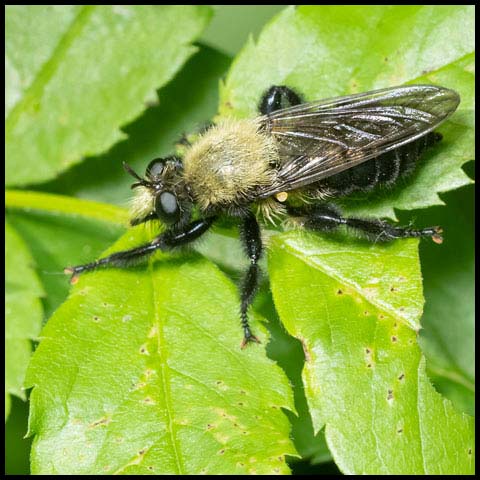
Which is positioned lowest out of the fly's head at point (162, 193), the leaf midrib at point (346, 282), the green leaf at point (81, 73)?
the leaf midrib at point (346, 282)

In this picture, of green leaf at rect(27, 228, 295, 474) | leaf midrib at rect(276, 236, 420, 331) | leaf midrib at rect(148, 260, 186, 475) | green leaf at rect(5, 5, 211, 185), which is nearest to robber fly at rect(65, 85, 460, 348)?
leaf midrib at rect(276, 236, 420, 331)

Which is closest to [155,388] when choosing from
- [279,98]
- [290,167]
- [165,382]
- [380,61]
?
[165,382]

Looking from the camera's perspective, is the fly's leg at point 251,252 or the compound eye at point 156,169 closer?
the fly's leg at point 251,252

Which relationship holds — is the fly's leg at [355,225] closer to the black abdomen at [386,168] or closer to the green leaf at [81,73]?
the black abdomen at [386,168]

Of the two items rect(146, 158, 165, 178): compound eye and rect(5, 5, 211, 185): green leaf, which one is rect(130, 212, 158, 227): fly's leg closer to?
rect(146, 158, 165, 178): compound eye

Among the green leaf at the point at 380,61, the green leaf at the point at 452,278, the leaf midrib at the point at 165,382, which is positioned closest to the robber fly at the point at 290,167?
the green leaf at the point at 380,61

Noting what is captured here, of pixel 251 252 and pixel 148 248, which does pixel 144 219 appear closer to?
pixel 148 248

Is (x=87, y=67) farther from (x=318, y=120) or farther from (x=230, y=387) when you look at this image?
(x=230, y=387)
